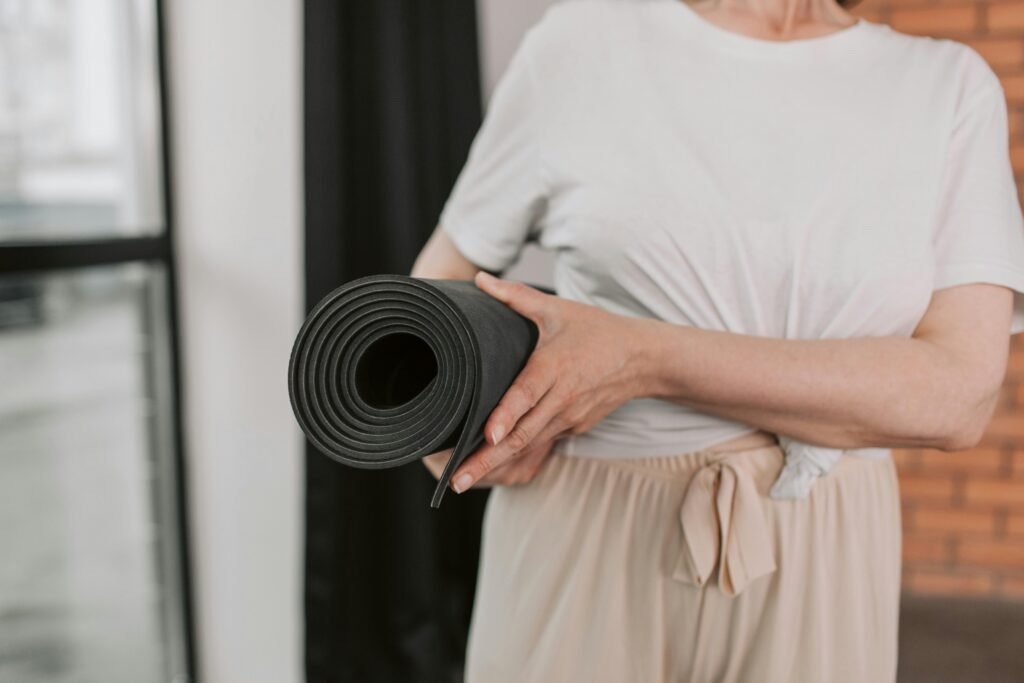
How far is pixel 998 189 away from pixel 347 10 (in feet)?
4.96

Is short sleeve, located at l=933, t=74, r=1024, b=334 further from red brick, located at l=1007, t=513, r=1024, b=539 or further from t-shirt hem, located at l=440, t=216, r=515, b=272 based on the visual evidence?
red brick, located at l=1007, t=513, r=1024, b=539

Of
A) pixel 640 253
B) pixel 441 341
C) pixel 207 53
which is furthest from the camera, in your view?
pixel 207 53

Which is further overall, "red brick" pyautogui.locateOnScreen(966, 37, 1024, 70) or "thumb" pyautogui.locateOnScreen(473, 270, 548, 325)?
"red brick" pyautogui.locateOnScreen(966, 37, 1024, 70)

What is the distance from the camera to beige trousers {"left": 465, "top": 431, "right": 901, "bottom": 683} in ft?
3.15

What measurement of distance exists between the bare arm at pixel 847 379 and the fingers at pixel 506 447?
12 cm

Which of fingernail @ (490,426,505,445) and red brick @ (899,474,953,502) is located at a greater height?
fingernail @ (490,426,505,445)

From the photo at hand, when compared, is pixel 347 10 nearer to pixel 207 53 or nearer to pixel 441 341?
pixel 207 53

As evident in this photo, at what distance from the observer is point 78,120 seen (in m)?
1.96

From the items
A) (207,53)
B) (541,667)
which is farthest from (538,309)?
(207,53)

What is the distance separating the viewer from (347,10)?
2.11 meters

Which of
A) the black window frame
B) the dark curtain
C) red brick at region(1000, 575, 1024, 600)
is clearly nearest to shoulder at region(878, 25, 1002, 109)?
the dark curtain

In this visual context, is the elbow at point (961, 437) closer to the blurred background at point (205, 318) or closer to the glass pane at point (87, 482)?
the blurred background at point (205, 318)

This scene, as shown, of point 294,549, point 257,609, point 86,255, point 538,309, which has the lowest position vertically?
point 257,609

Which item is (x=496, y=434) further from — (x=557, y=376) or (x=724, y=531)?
(x=724, y=531)
